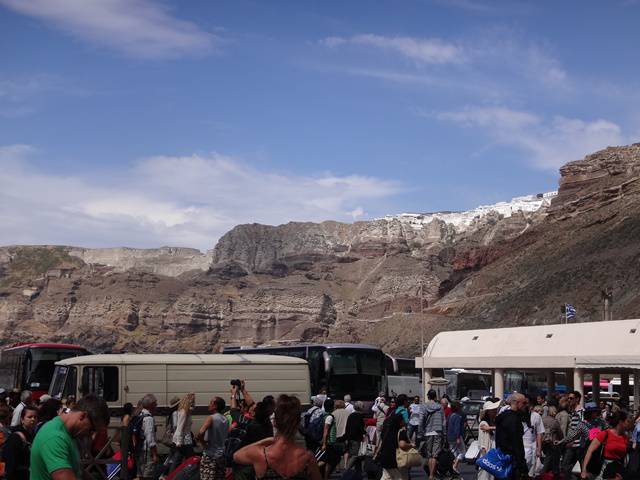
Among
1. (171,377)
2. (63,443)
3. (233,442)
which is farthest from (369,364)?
(63,443)

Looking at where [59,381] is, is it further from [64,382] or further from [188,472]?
[188,472]

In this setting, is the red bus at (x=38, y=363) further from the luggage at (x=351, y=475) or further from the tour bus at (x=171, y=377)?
the luggage at (x=351, y=475)

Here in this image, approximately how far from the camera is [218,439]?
12.3m

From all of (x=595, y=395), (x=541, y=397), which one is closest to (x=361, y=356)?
(x=595, y=395)

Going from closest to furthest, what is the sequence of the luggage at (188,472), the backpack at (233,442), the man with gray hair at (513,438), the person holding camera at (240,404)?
1. the luggage at (188,472)
2. the backpack at (233,442)
3. the man with gray hair at (513,438)
4. the person holding camera at (240,404)

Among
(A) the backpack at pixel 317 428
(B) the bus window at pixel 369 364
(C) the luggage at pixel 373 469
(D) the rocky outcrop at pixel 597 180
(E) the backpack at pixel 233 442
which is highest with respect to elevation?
(D) the rocky outcrop at pixel 597 180

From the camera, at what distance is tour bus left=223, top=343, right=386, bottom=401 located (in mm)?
36375

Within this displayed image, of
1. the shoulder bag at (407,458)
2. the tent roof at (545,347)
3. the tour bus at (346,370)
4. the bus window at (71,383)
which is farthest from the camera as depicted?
the tent roof at (545,347)

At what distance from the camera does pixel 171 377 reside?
21.9m

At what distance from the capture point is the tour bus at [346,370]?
36375 mm

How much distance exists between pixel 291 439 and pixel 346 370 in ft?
98.5

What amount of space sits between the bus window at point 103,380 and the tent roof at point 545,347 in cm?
1928

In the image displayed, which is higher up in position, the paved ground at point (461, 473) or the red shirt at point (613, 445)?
the red shirt at point (613, 445)

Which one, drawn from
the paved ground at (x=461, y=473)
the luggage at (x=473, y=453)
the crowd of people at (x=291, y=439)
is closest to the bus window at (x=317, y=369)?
the paved ground at (x=461, y=473)
